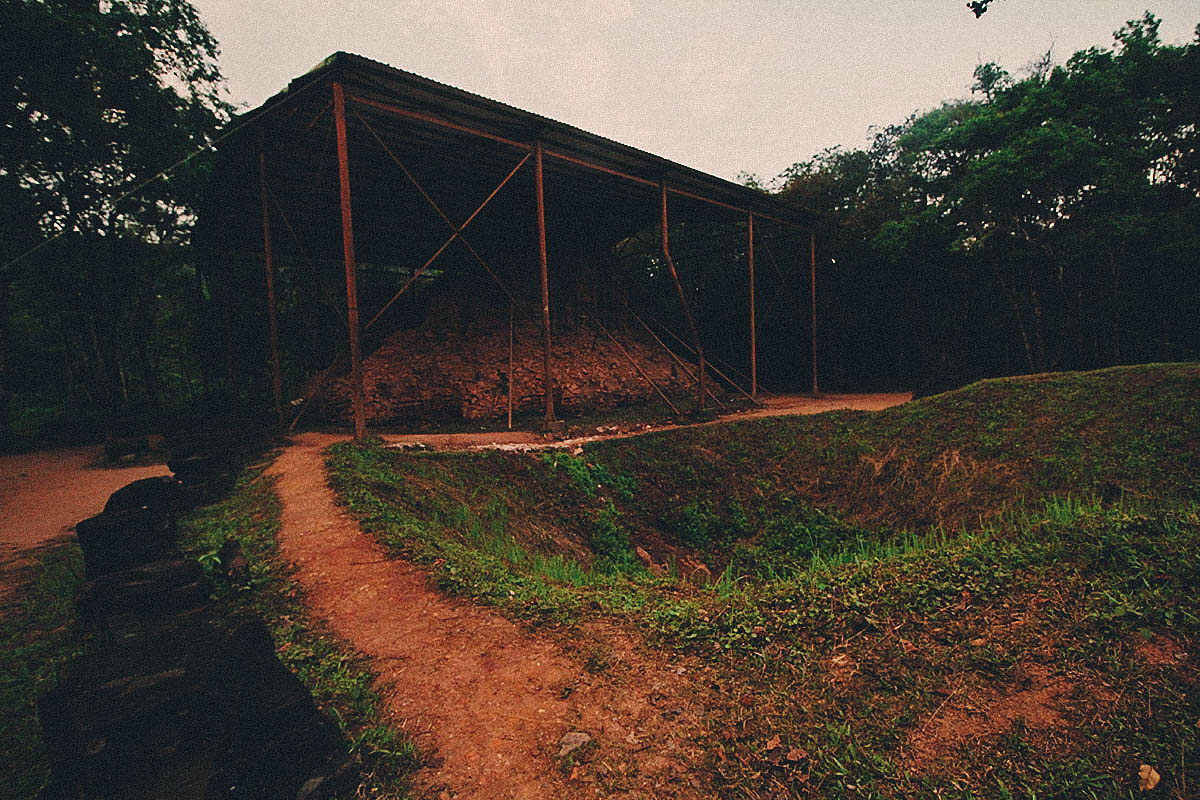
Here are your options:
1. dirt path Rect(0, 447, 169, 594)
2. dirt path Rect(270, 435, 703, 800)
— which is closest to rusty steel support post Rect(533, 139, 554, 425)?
dirt path Rect(270, 435, 703, 800)

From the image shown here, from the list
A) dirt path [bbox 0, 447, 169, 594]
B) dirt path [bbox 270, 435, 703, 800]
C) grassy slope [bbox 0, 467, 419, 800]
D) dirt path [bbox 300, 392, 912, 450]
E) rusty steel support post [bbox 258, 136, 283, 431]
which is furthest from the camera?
rusty steel support post [bbox 258, 136, 283, 431]

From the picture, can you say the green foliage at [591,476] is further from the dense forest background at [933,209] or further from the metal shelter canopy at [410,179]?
the dense forest background at [933,209]

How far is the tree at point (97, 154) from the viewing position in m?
8.89

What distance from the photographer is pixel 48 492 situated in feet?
21.8

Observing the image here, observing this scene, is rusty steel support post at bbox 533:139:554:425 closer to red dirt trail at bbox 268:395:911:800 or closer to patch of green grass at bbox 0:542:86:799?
red dirt trail at bbox 268:395:911:800

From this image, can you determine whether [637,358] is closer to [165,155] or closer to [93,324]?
[165,155]

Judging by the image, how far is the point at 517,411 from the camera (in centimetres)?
1019

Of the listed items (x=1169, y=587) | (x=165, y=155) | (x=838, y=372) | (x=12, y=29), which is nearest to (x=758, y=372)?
(x=838, y=372)

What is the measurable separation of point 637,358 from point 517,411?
3.95m

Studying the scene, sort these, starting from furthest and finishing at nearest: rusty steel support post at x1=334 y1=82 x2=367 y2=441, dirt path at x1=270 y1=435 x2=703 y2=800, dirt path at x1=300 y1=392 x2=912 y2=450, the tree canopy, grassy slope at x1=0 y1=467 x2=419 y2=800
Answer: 1. the tree canopy
2. dirt path at x1=300 y1=392 x2=912 y2=450
3. rusty steel support post at x1=334 y1=82 x2=367 y2=441
4. grassy slope at x1=0 y1=467 x2=419 y2=800
5. dirt path at x1=270 y1=435 x2=703 y2=800

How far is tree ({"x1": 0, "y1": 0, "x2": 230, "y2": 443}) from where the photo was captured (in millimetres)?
8891

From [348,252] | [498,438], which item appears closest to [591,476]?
[498,438]

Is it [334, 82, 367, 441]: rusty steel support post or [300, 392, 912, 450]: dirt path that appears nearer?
[334, 82, 367, 441]: rusty steel support post

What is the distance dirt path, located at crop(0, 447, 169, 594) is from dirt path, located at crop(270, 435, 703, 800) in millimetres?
3121
